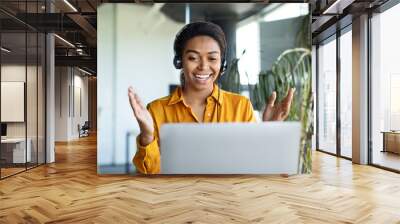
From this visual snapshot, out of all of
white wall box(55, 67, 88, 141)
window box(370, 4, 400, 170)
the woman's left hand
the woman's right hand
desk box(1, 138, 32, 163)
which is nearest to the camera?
the woman's right hand

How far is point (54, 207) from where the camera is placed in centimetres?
456

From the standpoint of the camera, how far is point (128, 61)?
6.41 metres

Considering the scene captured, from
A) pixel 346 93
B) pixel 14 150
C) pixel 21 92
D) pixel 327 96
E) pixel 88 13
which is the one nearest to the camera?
pixel 14 150

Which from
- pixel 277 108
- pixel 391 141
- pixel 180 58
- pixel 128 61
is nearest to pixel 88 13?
pixel 128 61

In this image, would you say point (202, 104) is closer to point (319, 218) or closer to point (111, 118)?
point (111, 118)

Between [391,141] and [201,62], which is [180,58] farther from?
[391,141]

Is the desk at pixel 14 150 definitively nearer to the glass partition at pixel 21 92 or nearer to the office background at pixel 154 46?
the glass partition at pixel 21 92

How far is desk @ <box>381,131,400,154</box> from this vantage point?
A: 24.2 ft

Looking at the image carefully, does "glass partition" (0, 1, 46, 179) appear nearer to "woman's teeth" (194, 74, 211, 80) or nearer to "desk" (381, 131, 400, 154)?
"woman's teeth" (194, 74, 211, 80)

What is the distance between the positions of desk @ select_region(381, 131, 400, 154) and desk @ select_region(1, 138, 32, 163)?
6883mm

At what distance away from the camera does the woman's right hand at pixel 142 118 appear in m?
6.31

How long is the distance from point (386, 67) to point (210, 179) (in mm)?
4123

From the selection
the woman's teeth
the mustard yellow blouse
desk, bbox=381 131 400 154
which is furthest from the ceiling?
desk, bbox=381 131 400 154

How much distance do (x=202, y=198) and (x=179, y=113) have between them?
1.76m
